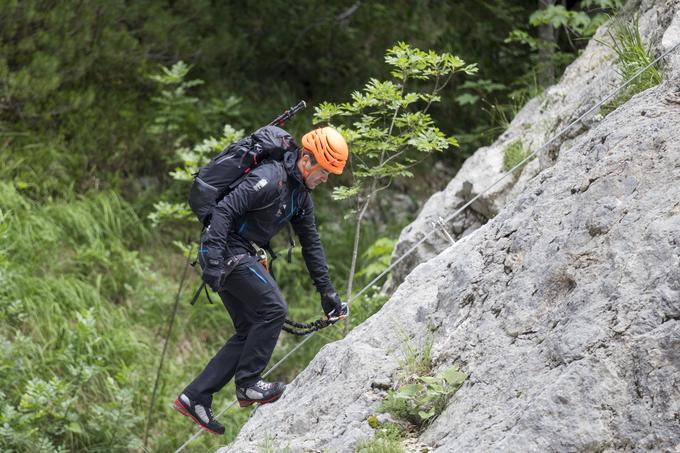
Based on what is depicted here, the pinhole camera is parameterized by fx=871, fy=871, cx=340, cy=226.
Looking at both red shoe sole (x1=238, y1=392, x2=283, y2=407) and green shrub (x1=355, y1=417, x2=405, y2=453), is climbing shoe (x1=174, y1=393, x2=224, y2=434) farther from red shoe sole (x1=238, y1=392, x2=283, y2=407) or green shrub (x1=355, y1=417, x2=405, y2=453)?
green shrub (x1=355, y1=417, x2=405, y2=453)

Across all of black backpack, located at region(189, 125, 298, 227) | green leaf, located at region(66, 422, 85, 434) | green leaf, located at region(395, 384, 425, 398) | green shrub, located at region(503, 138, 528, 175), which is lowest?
green leaf, located at region(66, 422, 85, 434)

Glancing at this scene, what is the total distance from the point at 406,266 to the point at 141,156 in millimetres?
5205

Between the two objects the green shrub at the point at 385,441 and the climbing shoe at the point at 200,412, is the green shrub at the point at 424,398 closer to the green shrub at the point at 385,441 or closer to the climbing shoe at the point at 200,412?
the green shrub at the point at 385,441

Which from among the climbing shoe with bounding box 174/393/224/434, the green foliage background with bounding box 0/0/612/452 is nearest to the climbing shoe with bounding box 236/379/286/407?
the climbing shoe with bounding box 174/393/224/434

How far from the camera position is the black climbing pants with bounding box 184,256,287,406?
512 centimetres

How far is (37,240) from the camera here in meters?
9.55

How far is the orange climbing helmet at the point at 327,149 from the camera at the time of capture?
4992mm

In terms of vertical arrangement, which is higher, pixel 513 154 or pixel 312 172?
pixel 312 172

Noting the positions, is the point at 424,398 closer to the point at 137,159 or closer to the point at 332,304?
the point at 332,304

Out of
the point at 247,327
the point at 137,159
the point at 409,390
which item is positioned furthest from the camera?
the point at 137,159

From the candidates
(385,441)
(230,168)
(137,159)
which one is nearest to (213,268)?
(230,168)

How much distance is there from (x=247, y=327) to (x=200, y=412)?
636mm

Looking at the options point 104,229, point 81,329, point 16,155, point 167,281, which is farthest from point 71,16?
point 81,329

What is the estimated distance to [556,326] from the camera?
3.90 meters
